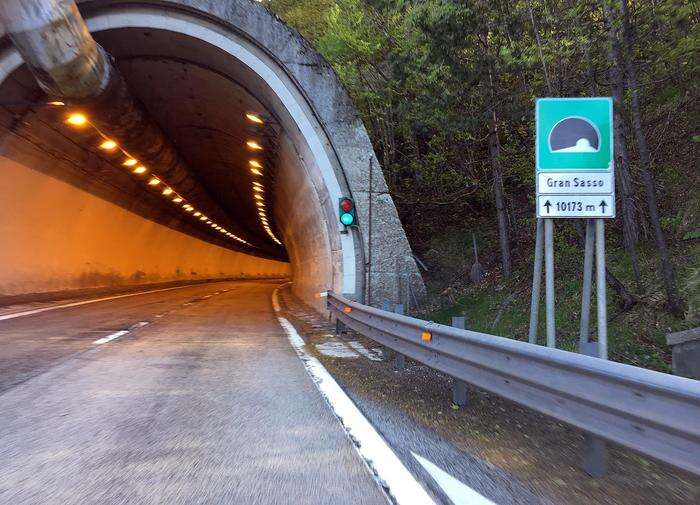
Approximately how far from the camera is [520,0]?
31.7ft

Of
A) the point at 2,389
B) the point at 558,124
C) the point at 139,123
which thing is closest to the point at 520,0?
the point at 558,124

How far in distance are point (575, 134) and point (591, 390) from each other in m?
3.01

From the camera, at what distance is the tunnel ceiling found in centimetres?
1436

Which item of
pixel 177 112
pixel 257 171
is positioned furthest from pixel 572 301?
pixel 257 171

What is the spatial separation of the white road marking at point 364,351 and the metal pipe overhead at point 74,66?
7475 millimetres

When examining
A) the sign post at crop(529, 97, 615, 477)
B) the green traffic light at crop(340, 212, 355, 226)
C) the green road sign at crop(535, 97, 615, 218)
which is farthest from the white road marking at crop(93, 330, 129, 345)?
the green road sign at crop(535, 97, 615, 218)

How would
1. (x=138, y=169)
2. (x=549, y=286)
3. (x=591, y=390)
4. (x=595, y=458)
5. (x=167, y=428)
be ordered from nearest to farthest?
(x=591, y=390)
(x=595, y=458)
(x=167, y=428)
(x=549, y=286)
(x=138, y=169)

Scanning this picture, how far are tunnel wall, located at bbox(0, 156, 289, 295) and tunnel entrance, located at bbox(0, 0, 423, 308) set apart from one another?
2.68 feet

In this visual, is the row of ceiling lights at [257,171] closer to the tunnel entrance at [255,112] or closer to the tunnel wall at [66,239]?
the tunnel entrance at [255,112]

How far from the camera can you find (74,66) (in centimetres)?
1103

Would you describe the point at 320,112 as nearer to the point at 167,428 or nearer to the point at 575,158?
the point at 575,158

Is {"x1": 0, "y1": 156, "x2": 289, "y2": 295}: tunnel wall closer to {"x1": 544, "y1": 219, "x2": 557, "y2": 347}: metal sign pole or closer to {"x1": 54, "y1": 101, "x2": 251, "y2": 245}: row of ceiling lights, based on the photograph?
{"x1": 54, "y1": 101, "x2": 251, "y2": 245}: row of ceiling lights

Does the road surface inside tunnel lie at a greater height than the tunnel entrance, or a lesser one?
lesser

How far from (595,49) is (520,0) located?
1524mm
